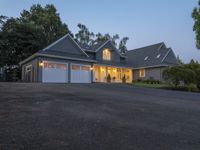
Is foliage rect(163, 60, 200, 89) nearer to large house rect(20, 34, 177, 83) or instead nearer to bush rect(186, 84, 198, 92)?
bush rect(186, 84, 198, 92)

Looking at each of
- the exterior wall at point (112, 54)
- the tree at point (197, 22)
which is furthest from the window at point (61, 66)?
the tree at point (197, 22)

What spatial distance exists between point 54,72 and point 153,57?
→ 1655 centimetres

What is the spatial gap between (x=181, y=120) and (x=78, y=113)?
111 inches

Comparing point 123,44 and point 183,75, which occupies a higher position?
point 123,44

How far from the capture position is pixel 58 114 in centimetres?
528

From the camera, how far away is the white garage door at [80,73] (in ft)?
72.4

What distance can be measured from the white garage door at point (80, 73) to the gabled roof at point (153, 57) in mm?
10534

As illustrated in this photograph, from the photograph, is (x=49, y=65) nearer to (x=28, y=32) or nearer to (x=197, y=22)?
(x=28, y=32)

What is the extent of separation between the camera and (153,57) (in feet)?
101

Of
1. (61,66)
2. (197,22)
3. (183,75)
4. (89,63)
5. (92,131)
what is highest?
(197,22)

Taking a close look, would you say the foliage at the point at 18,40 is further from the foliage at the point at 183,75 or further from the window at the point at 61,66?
the foliage at the point at 183,75

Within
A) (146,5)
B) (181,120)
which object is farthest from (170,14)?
(181,120)

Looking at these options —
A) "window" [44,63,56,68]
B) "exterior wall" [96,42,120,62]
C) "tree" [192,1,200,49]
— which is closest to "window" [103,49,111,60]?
"exterior wall" [96,42,120,62]

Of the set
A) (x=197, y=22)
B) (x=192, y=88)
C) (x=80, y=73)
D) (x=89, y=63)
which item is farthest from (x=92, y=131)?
(x=197, y=22)
